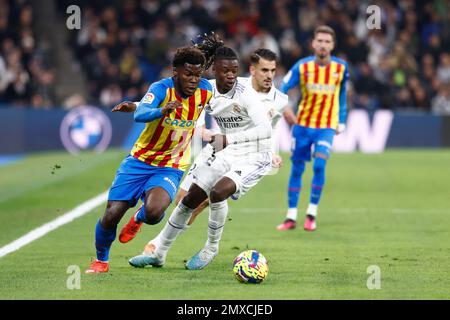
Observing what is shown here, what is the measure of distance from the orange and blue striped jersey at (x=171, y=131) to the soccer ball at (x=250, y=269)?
3.76 feet


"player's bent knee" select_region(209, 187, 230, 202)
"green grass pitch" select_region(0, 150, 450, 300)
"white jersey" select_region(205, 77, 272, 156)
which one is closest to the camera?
"green grass pitch" select_region(0, 150, 450, 300)

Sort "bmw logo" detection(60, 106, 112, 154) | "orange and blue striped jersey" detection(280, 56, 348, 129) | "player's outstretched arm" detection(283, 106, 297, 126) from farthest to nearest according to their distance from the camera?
"bmw logo" detection(60, 106, 112, 154) → "orange and blue striped jersey" detection(280, 56, 348, 129) → "player's outstretched arm" detection(283, 106, 297, 126)

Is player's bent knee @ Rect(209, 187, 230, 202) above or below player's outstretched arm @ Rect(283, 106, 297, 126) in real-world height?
below

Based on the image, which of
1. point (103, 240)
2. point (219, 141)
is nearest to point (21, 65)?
point (219, 141)

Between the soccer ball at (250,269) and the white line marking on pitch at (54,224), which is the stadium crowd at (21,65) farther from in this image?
the soccer ball at (250,269)

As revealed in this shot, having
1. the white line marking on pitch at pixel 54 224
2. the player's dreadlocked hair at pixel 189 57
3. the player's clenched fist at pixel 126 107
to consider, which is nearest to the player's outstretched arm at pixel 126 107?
the player's clenched fist at pixel 126 107

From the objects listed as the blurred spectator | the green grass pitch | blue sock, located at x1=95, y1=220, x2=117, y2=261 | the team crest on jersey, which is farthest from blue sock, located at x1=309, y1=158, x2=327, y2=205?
the blurred spectator

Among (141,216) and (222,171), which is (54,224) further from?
(222,171)

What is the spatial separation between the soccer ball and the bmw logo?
49.4 ft

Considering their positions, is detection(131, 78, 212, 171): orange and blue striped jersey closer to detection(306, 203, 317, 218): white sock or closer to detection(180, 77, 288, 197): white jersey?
detection(180, 77, 288, 197): white jersey

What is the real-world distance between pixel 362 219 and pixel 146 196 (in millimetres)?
4745

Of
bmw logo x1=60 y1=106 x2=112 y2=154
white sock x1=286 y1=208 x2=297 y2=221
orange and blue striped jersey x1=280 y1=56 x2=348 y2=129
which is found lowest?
white sock x1=286 y1=208 x2=297 y2=221

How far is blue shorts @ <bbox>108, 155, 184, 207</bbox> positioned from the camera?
853 cm

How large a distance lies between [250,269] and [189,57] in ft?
6.05
